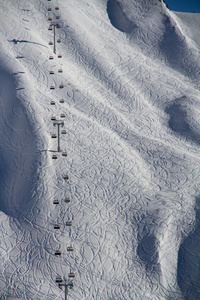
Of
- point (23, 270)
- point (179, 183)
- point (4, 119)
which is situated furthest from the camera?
point (4, 119)

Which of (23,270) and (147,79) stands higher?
(147,79)

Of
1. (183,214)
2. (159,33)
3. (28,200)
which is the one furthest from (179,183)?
(159,33)

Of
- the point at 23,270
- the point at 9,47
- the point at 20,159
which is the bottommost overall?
the point at 23,270

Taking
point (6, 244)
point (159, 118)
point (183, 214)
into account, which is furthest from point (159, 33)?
point (6, 244)

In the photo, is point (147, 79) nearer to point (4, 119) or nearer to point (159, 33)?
point (159, 33)

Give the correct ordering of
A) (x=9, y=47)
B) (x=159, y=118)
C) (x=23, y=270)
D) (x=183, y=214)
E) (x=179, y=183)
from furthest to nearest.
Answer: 1. (x=9, y=47)
2. (x=159, y=118)
3. (x=179, y=183)
4. (x=183, y=214)
5. (x=23, y=270)

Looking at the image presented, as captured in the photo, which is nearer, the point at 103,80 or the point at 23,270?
the point at 23,270

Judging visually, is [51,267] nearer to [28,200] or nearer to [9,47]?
[28,200]
